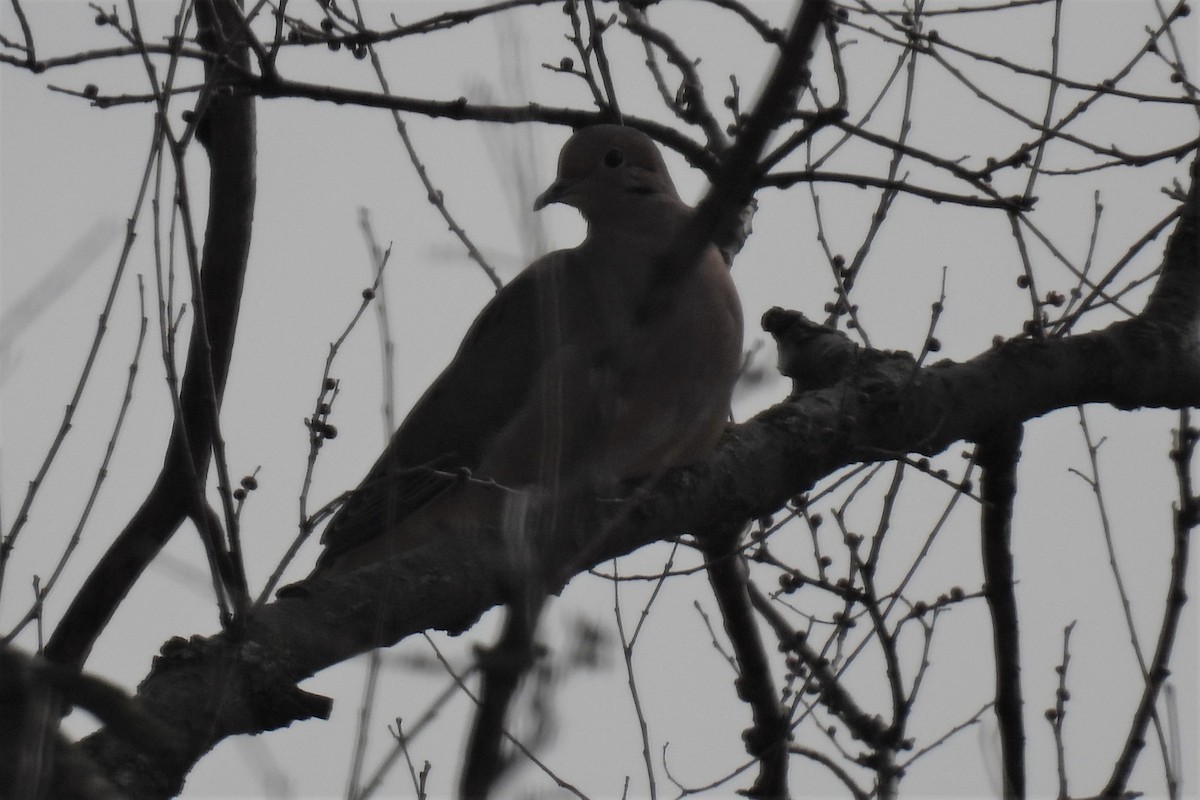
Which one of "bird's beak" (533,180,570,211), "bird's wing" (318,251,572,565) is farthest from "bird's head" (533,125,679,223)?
"bird's wing" (318,251,572,565)

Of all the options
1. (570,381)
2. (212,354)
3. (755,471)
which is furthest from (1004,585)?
(212,354)

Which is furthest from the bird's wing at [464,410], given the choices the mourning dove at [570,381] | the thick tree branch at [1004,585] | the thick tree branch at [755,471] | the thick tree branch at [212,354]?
the thick tree branch at [1004,585]

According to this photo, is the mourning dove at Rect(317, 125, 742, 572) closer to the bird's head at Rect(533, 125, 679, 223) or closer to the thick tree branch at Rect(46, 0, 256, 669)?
the bird's head at Rect(533, 125, 679, 223)

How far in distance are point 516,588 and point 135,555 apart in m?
2.96

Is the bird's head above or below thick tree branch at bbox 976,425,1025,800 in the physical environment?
above

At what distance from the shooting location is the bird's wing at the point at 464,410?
457cm

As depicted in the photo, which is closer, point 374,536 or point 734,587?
point 734,587

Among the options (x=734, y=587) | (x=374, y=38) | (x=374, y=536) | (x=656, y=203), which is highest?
(x=656, y=203)

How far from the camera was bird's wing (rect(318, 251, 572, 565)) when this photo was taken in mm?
4566

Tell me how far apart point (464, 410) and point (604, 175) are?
0.98 metres

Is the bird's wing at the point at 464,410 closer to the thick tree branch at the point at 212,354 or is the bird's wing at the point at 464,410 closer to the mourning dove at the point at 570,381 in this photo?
the mourning dove at the point at 570,381

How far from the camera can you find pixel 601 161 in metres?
5.10

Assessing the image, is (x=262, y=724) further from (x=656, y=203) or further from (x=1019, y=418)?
(x=656, y=203)

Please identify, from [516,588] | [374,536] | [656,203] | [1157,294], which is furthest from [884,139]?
[516,588]
